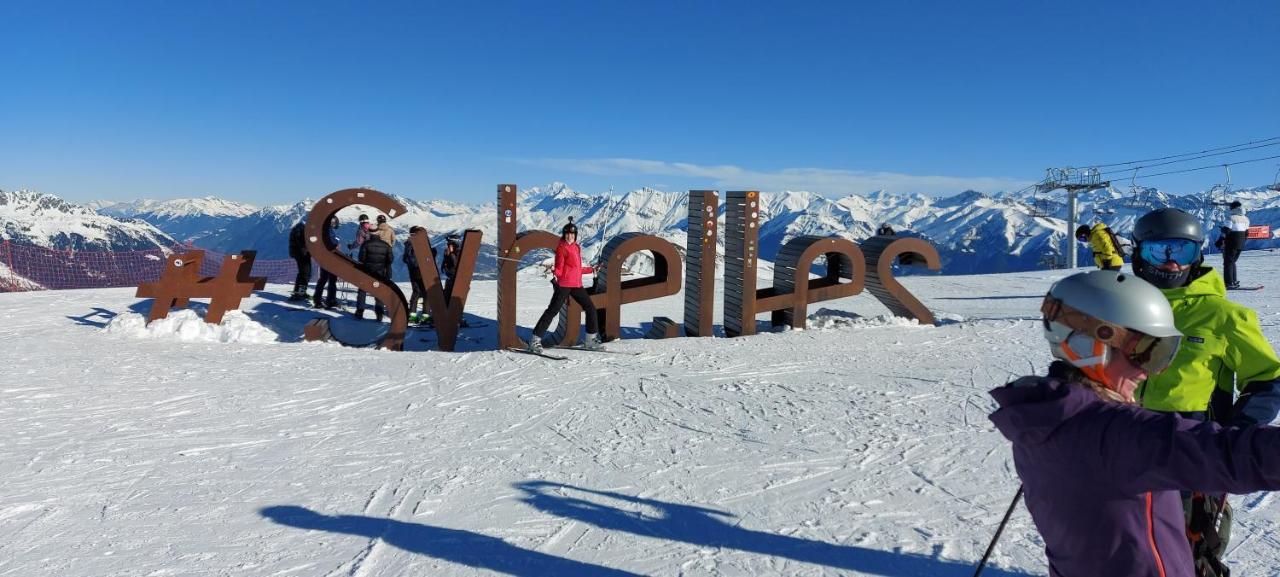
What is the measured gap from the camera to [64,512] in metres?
4.36

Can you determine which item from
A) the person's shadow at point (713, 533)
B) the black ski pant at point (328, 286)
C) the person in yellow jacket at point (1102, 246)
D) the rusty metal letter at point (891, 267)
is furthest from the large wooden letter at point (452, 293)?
the person in yellow jacket at point (1102, 246)

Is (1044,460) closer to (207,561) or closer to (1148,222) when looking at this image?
(1148,222)

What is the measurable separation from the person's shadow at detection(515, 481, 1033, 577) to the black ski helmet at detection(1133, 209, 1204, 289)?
5.43 feet

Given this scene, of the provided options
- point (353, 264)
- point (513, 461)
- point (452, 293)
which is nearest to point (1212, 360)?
point (513, 461)

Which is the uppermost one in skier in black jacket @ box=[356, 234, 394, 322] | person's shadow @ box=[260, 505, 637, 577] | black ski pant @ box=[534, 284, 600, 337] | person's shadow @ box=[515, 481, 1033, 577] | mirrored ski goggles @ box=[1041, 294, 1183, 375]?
skier in black jacket @ box=[356, 234, 394, 322]

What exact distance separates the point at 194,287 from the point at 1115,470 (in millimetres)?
11803

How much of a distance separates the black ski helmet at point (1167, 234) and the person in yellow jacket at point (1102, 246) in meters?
6.18

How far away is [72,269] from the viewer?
62.1 ft

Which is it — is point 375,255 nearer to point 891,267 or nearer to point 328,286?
point 328,286

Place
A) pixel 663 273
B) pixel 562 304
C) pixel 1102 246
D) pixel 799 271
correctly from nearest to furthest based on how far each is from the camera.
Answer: pixel 1102 246, pixel 562 304, pixel 663 273, pixel 799 271

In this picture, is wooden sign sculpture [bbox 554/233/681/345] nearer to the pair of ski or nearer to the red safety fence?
the pair of ski

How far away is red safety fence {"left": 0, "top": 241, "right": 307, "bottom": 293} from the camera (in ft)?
58.4

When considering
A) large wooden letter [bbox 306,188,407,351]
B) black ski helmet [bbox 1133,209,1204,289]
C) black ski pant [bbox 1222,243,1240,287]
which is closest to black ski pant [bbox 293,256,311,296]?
large wooden letter [bbox 306,188,407,351]

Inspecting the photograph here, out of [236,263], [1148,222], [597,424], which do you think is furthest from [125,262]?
[1148,222]
